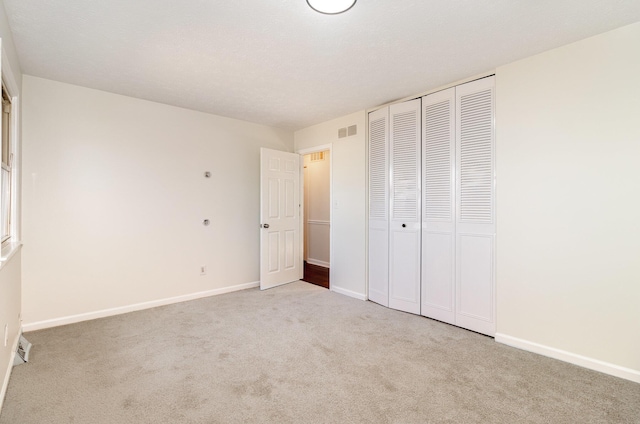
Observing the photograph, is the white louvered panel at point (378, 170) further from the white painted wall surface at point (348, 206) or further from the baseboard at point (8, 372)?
the baseboard at point (8, 372)

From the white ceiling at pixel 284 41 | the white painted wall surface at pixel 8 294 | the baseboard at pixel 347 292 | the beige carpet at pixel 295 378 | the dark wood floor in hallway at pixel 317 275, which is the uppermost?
the white ceiling at pixel 284 41

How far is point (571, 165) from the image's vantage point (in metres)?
2.42

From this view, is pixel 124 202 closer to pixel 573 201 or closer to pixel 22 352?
pixel 22 352

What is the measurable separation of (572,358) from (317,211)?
482 cm

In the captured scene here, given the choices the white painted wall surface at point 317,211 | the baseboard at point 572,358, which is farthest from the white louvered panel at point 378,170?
the white painted wall surface at point 317,211

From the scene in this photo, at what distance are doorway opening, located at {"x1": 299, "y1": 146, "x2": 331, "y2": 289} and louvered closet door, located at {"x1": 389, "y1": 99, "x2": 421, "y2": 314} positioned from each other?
2.46 m

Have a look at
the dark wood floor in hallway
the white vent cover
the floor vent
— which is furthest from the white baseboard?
the floor vent

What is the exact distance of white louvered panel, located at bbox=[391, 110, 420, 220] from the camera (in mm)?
3502

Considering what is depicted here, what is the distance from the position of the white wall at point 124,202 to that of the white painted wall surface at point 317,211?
2.06 m

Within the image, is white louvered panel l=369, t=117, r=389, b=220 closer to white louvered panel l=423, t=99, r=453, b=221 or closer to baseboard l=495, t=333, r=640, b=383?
white louvered panel l=423, t=99, r=453, b=221

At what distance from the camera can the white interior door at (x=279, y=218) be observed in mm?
4527

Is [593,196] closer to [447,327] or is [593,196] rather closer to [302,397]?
[447,327]

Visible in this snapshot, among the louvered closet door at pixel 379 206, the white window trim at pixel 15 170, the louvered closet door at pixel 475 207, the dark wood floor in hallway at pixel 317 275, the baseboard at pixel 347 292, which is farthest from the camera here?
the dark wood floor in hallway at pixel 317 275

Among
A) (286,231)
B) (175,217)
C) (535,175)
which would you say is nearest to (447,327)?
(535,175)
